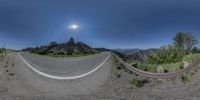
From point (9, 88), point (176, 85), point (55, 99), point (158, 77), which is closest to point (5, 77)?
point (9, 88)

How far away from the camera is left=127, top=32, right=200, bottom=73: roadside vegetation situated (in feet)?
52.0

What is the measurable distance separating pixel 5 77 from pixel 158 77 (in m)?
8.56

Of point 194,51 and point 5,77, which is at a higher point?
point 194,51

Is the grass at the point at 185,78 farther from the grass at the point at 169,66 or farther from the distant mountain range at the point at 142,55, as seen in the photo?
the distant mountain range at the point at 142,55

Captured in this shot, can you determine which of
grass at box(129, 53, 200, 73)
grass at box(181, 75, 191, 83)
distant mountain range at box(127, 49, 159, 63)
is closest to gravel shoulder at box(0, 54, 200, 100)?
grass at box(181, 75, 191, 83)

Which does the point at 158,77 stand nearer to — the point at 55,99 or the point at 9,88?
the point at 55,99

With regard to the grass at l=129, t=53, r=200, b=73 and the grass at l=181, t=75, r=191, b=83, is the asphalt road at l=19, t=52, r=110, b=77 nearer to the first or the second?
the grass at l=129, t=53, r=200, b=73

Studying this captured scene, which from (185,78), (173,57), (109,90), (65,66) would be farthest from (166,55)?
(65,66)

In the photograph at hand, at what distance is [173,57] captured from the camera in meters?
19.6

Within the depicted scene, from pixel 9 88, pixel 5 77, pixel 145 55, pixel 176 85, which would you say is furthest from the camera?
pixel 145 55

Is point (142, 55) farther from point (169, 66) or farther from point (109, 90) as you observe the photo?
point (109, 90)

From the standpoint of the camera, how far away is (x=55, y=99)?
9984mm

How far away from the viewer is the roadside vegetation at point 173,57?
52.0 feet

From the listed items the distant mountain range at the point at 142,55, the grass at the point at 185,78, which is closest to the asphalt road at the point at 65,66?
the distant mountain range at the point at 142,55
